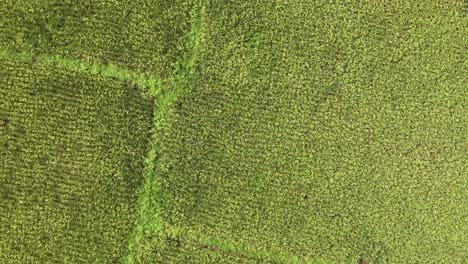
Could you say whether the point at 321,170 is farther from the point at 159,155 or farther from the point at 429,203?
the point at 159,155

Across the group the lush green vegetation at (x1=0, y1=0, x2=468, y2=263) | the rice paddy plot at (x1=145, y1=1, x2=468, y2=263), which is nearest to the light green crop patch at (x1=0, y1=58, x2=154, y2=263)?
the lush green vegetation at (x1=0, y1=0, x2=468, y2=263)

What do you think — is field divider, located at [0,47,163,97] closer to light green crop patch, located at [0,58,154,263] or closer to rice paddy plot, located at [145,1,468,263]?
light green crop patch, located at [0,58,154,263]

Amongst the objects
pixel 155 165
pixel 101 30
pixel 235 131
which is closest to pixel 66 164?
pixel 155 165

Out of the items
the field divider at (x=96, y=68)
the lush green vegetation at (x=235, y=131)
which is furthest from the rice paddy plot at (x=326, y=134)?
the field divider at (x=96, y=68)

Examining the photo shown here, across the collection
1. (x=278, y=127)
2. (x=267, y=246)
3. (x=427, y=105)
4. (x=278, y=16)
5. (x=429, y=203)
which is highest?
(x=278, y=16)

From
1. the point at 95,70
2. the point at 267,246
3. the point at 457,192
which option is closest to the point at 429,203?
the point at 457,192

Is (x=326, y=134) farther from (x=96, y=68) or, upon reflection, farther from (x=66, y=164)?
(x=66, y=164)
